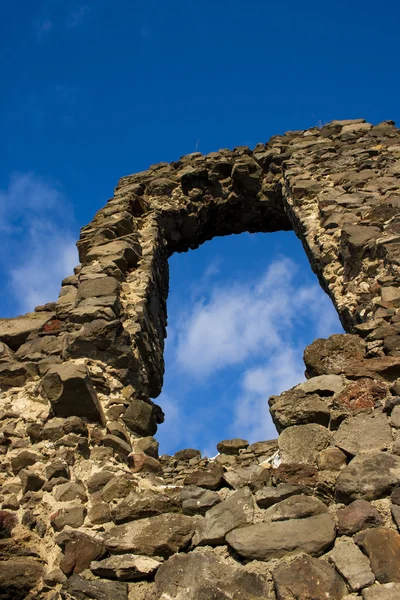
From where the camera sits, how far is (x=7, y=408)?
11.1 ft

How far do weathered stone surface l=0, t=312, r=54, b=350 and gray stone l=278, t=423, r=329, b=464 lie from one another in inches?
87.5

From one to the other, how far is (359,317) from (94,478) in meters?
2.17

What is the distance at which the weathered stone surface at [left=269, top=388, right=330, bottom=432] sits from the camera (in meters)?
2.74

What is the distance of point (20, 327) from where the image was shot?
13.6ft

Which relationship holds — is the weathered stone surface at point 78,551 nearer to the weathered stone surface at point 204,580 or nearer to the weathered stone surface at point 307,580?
the weathered stone surface at point 204,580

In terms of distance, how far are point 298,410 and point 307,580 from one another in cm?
105

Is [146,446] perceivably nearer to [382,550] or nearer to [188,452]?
[188,452]

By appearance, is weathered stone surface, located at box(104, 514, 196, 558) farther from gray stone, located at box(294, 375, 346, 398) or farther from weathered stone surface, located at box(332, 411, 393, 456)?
gray stone, located at box(294, 375, 346, 398)

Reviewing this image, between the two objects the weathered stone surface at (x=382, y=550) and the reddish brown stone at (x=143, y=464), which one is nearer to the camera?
the weathered stone surface at (x=382, y=550)

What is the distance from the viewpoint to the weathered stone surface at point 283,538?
1967 mm

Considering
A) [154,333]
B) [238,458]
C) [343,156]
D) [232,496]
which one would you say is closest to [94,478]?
[232,496]

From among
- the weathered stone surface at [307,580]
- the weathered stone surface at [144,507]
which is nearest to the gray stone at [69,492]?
the weathered stone surface at [144,507]

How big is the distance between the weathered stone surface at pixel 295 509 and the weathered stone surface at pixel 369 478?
12 centimetres

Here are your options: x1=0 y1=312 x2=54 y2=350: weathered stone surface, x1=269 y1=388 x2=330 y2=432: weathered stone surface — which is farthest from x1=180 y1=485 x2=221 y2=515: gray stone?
x1=0 y1=312 x2=54 y2=350: weathered stone surface
